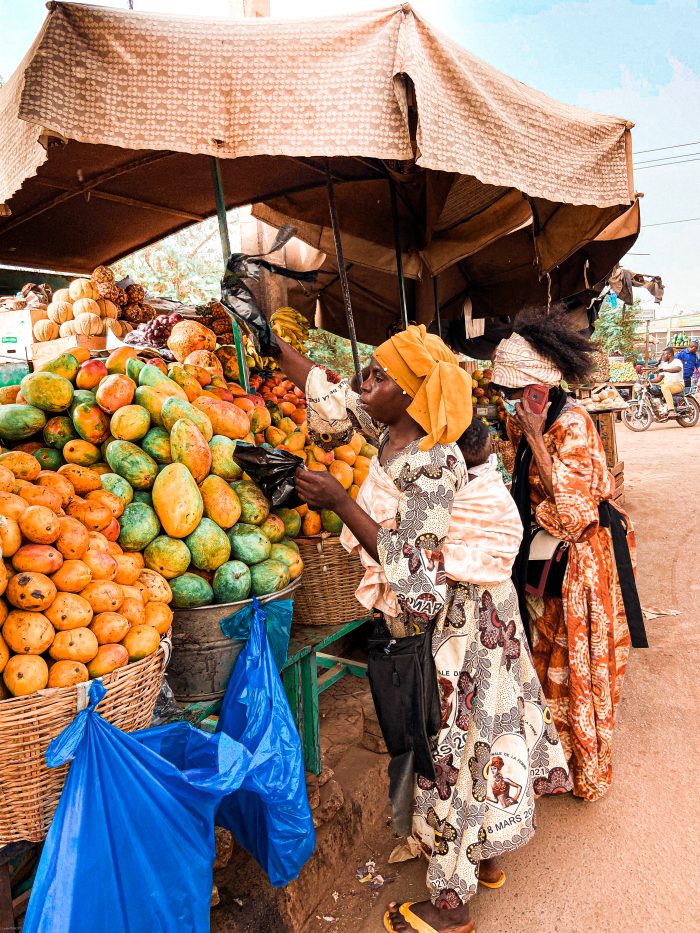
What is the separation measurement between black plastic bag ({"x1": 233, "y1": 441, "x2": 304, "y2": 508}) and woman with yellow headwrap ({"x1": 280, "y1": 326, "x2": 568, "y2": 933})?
0.35ft

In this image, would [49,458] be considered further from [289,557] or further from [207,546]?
[289,557]

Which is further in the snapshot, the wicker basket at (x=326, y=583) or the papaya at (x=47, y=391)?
the wicker basket at (x=326, y=583)

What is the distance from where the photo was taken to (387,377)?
192 cm

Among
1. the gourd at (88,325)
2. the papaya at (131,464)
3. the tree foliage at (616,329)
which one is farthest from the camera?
the tree foliage at (616,329)

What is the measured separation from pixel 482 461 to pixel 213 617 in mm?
1066

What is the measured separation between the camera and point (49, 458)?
6.60ft

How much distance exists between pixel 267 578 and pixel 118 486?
0.56m

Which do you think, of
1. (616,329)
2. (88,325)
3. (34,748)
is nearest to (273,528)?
(34,748)

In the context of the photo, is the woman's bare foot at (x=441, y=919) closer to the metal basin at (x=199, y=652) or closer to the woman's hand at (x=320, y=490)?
the metal basin at (x=199, y=652)

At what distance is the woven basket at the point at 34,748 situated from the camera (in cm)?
126

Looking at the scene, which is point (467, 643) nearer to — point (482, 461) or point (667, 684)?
point (482, 461)

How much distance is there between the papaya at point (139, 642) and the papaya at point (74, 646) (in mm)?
114

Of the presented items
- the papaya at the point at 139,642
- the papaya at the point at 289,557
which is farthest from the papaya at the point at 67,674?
the papaya at the point at 289,557

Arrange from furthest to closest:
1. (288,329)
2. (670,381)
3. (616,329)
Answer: (616,329) → (670,381) → (288,329)
